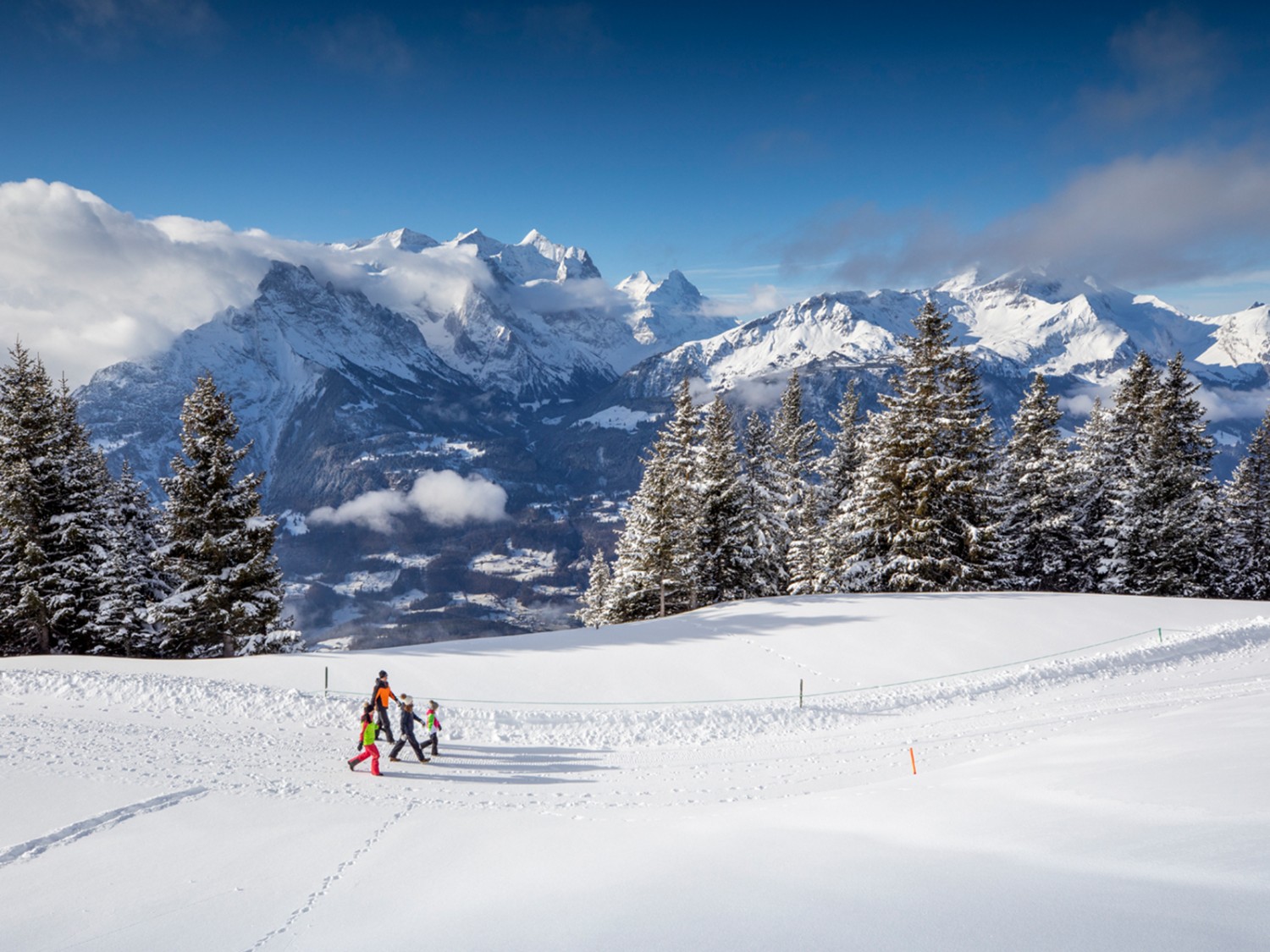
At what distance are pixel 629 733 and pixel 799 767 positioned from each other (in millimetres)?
4235

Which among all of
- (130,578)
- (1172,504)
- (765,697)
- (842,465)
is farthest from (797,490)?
(130,578)

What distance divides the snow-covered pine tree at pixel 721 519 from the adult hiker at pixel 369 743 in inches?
877

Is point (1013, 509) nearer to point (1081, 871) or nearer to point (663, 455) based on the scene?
point (663, 455)

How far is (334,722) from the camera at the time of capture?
15883 mm

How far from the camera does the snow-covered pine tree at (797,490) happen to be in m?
37.4

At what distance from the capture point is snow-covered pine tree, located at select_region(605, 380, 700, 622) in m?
33.5

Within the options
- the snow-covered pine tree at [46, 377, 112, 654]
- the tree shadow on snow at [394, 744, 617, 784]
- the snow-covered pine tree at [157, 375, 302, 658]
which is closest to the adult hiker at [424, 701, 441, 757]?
the tree shadow on snow at [394, 744, 617, 784]

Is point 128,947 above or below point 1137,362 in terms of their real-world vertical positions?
below

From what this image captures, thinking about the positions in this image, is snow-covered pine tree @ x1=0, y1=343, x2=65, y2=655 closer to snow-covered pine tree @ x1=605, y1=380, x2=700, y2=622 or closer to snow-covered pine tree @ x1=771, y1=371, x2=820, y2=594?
snow-covered pine tree @ x1=605, y1=380, x2=700, y2=622

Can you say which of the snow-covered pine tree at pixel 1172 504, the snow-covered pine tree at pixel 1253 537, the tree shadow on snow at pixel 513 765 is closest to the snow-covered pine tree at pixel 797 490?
the snow-covered pine tree at pixel 1172 504

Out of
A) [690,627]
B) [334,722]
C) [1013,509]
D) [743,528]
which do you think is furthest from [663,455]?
[334,722]

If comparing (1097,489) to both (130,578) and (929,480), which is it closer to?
(929,480)

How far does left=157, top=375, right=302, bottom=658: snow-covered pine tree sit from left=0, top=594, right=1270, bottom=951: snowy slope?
5.30 metres

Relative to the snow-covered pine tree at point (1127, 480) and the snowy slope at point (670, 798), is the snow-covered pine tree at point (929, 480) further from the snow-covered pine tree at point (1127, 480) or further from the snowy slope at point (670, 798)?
the snow-covered pine tree at point (1127, 480)
